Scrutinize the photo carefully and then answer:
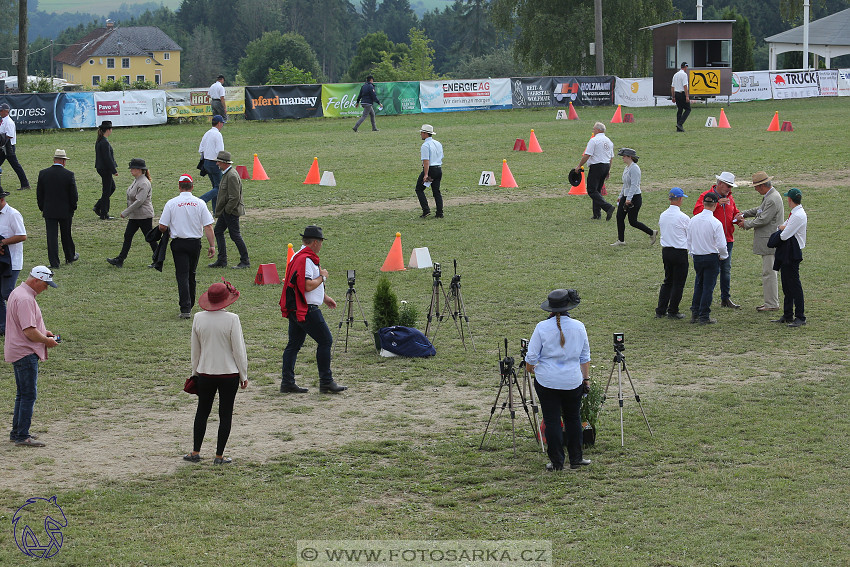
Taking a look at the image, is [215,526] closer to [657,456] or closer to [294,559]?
[294,559]

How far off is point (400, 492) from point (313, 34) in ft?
444

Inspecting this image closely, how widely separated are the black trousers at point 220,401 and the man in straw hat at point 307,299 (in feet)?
6.62

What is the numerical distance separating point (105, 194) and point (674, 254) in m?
12.8

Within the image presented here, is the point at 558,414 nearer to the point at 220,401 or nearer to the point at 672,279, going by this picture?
the point at 220,401

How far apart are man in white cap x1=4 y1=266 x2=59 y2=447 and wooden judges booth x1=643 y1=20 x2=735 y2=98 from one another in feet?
123

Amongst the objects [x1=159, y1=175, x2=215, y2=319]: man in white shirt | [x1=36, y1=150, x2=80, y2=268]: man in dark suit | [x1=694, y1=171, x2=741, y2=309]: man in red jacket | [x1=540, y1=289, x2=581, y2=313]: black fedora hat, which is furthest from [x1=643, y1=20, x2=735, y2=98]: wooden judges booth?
[x1=540, y1=289, x2=581, y2=313]: black fedora hat

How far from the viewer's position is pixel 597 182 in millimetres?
20062

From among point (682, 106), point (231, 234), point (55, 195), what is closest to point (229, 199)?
point (231, 234)

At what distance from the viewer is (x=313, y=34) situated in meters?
138

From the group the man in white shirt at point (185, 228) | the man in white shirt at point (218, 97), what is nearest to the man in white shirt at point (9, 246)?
the man in white shirt at point (185, 228)

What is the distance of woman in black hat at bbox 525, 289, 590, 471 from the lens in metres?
8.42

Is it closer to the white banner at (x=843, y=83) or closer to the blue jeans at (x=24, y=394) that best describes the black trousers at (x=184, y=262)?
the blue jeans at (x=24, y=394)

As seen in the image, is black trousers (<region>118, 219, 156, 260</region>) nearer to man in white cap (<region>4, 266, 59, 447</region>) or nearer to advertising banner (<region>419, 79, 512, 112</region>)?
man in white cap (<region>4, 266, 59, 447</region>)

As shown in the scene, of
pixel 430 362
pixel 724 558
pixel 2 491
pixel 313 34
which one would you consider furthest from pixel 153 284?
pixel 313 34
